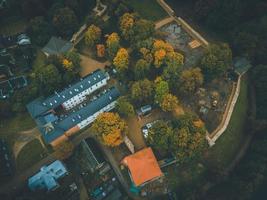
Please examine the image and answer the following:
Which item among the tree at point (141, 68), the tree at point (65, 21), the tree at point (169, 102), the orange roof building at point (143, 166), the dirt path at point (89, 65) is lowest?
the orange roof building at point (143, 166)

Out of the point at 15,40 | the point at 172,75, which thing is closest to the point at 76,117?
Answer: the point at 172,75

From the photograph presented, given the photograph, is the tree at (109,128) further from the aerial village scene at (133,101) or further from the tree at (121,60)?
the tree at (121,60)

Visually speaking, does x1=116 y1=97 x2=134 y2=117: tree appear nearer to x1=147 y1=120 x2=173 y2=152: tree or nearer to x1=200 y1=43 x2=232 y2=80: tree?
x1=147 y1=120 x2=173 y2=152: tree

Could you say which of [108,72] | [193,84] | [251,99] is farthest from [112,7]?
[251,99]

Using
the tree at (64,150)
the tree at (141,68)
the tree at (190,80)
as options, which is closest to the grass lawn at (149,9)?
the tree at (141,68)

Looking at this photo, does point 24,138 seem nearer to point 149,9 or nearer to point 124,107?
point 124,107

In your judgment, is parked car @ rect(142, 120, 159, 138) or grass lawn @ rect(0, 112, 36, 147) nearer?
parked car @ rect(142, 120, 159, 138)

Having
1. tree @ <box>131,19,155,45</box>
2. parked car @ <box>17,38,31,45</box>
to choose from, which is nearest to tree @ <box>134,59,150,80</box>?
tree @ <box>131,19,155,45</box>
